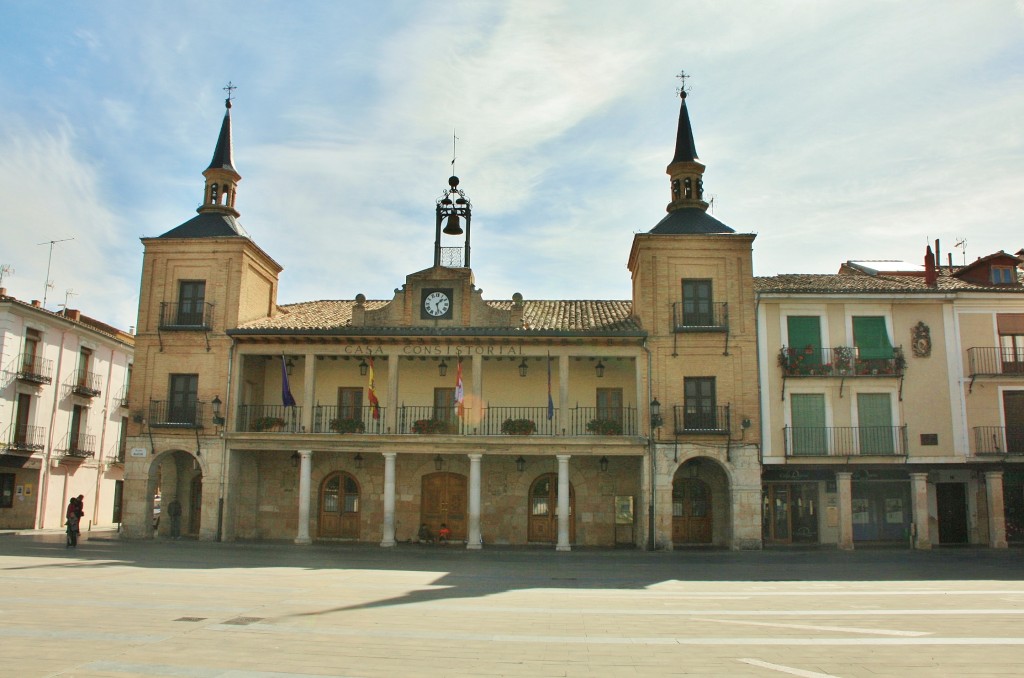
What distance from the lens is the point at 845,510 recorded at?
1032 inches

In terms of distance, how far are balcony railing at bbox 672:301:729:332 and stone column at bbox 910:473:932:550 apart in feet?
26.3

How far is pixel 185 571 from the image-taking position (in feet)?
57.9

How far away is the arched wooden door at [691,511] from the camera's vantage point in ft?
89.8

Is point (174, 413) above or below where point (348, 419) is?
above

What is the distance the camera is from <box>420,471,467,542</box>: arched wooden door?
27969 millimetres

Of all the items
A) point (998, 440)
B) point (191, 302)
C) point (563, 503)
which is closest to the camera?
point (563, 503)

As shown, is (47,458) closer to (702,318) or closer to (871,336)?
(702,318)

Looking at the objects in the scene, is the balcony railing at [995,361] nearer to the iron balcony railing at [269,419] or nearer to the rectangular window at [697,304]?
the rectangular window at [697,304]

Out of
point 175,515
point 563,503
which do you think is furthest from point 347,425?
point 563,503

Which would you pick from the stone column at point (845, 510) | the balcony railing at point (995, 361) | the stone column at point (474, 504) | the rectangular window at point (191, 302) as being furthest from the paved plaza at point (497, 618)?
the rectangular window at point (191, 302)

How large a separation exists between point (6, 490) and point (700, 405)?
27.1m

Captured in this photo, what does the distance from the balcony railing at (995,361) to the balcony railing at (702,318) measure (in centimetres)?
842

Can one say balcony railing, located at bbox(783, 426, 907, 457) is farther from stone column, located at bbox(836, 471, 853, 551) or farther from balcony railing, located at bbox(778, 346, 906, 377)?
balcony railing, located at bbox(778, 346, 906, 377)

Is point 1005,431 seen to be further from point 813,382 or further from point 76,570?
point 76,570
